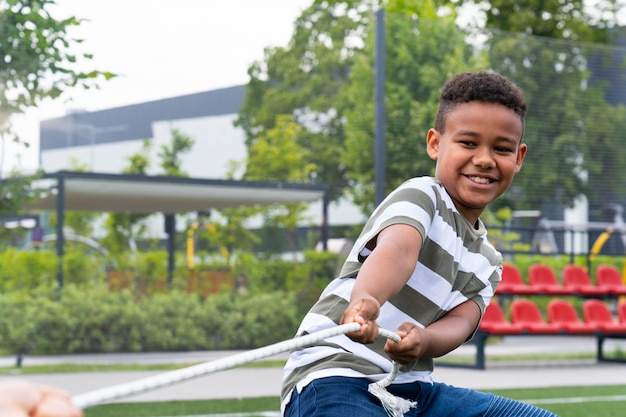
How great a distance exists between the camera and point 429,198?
2291 millimetres

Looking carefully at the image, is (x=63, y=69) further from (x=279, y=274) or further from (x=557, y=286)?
(x=557, y=286)

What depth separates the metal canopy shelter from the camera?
29.3 feet

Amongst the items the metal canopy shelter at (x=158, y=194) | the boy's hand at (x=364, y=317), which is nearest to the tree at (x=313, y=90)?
the metal canopy shelter at (x=158, y=194)

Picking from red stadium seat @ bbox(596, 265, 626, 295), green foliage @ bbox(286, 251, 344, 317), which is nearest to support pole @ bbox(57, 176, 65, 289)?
green foliage @ bbox(286, 251, 344, 317)

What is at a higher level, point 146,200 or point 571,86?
point 571,86

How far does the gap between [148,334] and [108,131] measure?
1.83 m

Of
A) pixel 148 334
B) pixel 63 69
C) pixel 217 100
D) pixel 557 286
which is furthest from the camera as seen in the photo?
pixel 557 286

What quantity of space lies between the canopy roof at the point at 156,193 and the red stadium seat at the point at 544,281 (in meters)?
2.61

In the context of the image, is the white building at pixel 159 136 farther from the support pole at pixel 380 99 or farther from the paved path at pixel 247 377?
the paved path at pixel 247 377

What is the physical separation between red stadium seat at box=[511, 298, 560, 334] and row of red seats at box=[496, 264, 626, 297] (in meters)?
0.26

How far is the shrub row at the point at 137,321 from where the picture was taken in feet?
27.3

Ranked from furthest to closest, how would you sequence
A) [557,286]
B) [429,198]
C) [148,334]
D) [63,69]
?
1. [557,286]
2. [148,334]
3. [63,69]
4. [429,198]

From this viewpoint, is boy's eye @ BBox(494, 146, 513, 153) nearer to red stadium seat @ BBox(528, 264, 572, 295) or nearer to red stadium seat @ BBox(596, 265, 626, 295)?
red stadium seat @ BBox(528, 264, 572, 295)

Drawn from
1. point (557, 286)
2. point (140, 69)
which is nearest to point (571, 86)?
point (557, 286)
